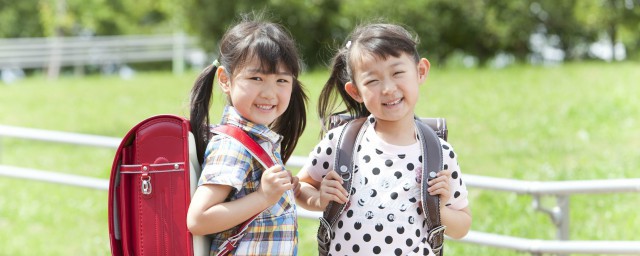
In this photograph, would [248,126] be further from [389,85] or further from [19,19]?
[19,19]

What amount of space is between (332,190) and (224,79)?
0.47 meters

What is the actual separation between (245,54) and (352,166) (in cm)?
47

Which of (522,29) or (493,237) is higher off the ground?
(522,29)

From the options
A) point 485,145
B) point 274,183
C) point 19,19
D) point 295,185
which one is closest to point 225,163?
point 274,183

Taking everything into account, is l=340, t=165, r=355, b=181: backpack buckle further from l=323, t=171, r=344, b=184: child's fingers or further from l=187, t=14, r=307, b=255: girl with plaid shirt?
l=187, t=14, r=307, b=255: girl with plaid shirt

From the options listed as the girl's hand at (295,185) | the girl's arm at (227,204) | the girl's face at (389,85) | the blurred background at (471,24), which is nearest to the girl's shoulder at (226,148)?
the girl's arm at (227,204)

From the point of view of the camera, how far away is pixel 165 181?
10.2 ft

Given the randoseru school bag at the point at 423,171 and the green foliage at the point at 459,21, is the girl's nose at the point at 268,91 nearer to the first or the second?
the randoseru school bag at the point at 423,171

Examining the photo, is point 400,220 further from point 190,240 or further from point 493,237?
Result: point 493,237

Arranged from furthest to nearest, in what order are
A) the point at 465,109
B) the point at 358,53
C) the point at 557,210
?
the point at 465,109, the point at 557,210, the point at 358,53

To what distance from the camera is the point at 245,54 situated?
3.14 metres

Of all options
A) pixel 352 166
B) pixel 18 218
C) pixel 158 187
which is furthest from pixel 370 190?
pixel 18 218

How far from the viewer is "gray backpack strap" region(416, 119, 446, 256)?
3154mm

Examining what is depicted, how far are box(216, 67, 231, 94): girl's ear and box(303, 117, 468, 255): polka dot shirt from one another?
45 cm
